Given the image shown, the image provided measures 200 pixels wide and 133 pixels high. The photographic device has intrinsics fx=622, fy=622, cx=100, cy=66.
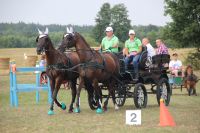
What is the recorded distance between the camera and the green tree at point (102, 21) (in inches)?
3676

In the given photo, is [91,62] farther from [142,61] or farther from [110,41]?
[142,61]

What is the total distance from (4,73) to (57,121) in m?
32.6

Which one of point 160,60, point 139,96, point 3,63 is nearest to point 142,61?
point 160,60

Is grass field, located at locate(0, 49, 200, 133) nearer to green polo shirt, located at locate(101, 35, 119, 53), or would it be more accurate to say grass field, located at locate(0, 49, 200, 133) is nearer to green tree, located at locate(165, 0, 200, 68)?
green polo shirt, located at locate(101, 35, 119, 53)

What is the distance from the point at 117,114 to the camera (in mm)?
15383

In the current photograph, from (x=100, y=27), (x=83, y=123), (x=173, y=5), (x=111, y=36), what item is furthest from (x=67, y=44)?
(x=100, y=27)

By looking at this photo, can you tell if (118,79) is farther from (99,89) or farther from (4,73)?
(4,73)

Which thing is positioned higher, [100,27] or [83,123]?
[100,27]

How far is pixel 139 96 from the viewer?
1727 cm

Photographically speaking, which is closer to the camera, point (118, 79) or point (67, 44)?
point (67, 44)

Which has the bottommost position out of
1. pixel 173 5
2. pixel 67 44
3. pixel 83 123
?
pixel 83 123

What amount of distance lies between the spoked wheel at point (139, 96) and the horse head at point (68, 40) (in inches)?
92.1

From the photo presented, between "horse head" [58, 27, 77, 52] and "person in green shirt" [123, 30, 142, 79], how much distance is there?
2391mm

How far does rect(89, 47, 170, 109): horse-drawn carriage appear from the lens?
17389 mm
